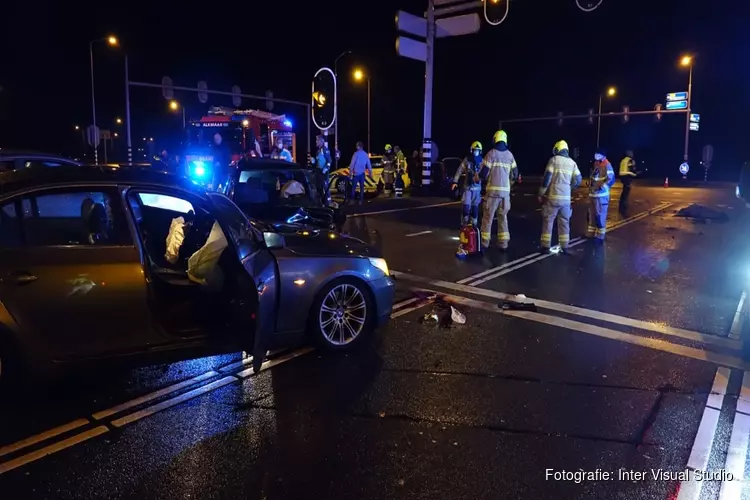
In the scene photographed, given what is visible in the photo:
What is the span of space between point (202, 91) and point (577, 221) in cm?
2310

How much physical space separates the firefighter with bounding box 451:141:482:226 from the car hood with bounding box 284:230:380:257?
584 centimetres

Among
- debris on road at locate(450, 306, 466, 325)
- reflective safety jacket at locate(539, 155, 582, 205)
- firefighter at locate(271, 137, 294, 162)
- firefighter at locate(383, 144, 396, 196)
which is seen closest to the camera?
debris on road at locate(450, 306, 466, 325)

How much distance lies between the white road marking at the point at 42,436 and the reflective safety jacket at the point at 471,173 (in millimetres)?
8484

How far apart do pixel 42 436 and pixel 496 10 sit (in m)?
17.2

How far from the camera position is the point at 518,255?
11.1m

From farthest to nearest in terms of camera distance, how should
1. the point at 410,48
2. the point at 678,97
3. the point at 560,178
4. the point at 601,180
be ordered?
the point at 678,97 < the point at 410,48 < the point at 601,180 < the point at 560,178

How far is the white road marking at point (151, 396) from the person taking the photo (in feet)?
14.4

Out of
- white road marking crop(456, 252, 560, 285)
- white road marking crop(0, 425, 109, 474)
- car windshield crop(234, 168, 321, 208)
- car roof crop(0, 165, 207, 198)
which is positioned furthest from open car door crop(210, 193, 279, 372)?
white road marking crop(456, 252, 560, 285)

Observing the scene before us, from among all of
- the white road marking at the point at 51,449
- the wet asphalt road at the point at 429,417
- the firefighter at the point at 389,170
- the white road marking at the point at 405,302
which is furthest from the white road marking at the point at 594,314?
the firefighter at the point at 389,170

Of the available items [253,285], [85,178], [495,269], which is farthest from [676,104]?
[85,178]

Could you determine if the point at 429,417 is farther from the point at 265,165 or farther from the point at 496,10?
the point at 496,10

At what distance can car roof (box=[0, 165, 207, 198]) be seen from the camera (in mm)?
4375

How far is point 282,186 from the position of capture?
9.65m

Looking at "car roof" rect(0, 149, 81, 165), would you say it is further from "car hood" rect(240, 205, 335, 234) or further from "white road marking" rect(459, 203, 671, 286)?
"white road marking" rect(459, 203, 671, 286)
